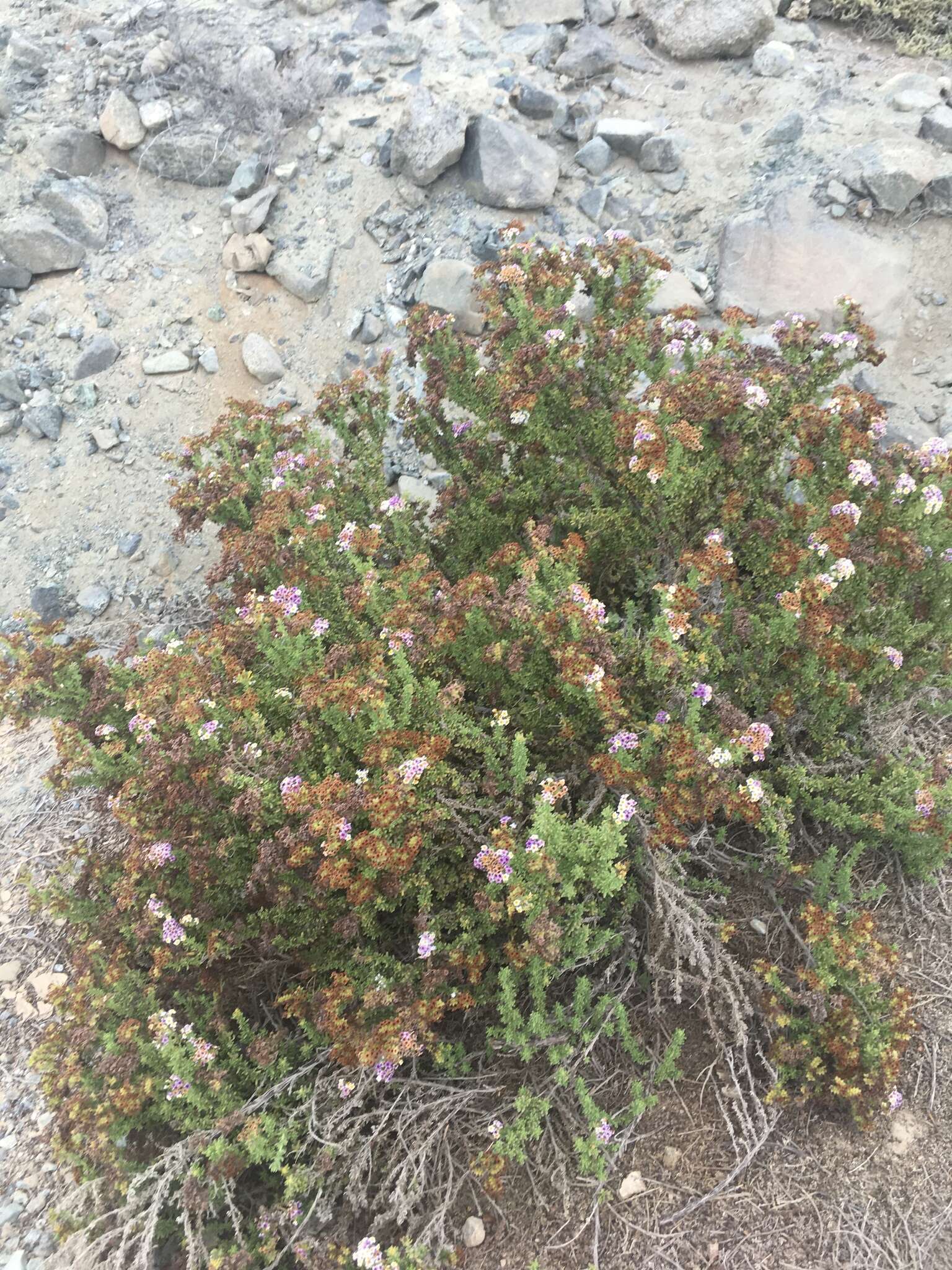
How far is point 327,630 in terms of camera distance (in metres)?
3.39

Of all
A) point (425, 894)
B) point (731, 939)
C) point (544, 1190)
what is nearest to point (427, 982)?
point (425, 894)

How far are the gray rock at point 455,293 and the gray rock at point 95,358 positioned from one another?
7.00 ft

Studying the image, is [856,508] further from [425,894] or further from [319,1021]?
[319,1021]

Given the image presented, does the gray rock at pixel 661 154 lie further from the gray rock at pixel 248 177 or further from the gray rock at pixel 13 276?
the gray rock at pixel 13 276

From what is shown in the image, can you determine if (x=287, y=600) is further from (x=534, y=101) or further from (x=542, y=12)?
(x=542, y=12)

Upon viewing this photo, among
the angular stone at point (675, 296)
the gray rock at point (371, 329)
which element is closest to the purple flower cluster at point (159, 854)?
the gray rock at point (371, 329)

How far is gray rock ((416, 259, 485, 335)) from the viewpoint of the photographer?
5.65 m

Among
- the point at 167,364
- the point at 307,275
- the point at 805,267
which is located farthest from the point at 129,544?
the point at 805,267

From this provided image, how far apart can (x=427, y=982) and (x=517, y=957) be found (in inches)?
11.7

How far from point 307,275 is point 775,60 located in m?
3.65

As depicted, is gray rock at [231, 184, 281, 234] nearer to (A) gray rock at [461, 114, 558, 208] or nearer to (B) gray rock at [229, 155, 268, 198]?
(B) gray rock at [229, 155, 268, 198]

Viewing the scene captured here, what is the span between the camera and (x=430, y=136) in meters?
6.04

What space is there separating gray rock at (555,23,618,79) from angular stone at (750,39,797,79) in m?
1.02

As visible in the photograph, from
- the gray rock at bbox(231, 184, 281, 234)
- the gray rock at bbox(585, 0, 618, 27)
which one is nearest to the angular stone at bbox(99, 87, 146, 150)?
the gray rock at bbox(231, 184, 281, 234)
